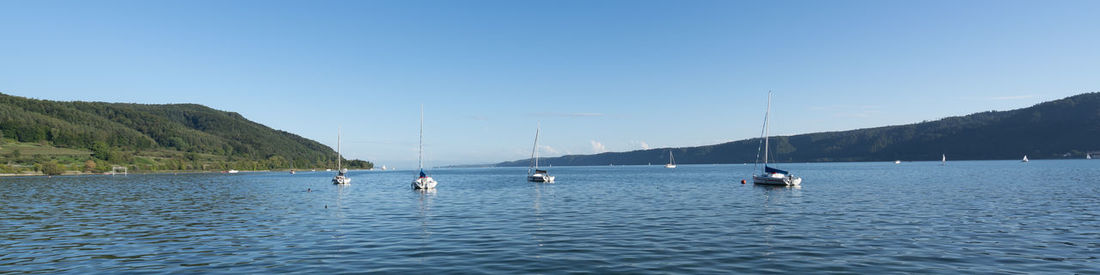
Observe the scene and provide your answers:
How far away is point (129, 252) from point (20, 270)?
156 inches

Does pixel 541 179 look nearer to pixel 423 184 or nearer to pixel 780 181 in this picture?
pixel 423 184

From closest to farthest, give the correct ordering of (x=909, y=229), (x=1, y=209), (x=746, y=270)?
(x=746, y=270), (x=909, y=229), (x=1, y=209)

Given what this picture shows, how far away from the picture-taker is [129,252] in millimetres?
23219

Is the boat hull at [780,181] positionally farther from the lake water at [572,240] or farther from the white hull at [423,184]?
the white hull at [423,184]

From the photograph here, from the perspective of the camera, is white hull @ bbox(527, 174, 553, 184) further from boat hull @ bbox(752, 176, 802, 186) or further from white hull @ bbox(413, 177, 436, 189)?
boat hull @ bbox(752, 176, 802, 186)

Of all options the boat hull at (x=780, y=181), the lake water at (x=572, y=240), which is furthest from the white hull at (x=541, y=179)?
the lake water at (x=572, y=240)

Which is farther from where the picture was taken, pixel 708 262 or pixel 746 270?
pixel 708 262

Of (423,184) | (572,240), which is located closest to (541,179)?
(423,184)

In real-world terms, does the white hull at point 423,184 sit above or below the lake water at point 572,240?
above

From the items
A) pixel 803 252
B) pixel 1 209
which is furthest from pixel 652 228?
pixel 1 209

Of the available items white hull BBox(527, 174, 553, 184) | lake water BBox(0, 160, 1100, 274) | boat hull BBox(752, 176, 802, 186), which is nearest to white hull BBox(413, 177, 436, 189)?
white hull BBox(527, 174, 553, 184)

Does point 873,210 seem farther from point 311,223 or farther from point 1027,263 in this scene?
point 311,223

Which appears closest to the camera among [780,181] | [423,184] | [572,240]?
[572,240]

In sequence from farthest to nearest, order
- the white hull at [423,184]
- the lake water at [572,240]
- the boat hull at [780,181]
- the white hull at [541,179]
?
the white hull at [541,179] → the white hull at [423,184] → the boat hull at [780,181] → the lake water at [572,240]
